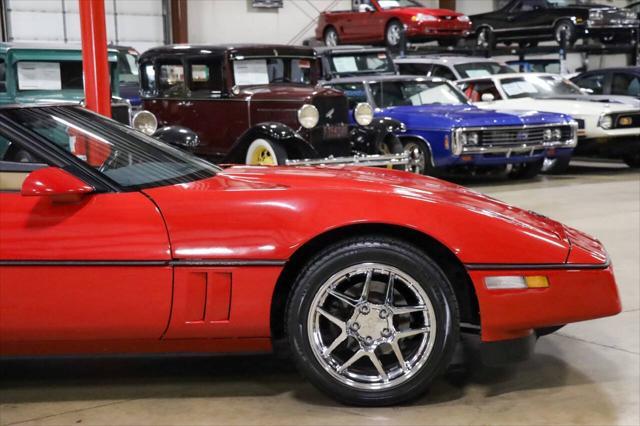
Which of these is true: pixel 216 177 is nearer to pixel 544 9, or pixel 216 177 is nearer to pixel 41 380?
pixel 41 380

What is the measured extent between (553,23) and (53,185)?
14.8 m

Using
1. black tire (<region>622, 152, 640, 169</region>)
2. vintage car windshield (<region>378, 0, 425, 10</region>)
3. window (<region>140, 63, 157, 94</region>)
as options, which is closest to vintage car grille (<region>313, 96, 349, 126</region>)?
window (<region>140, 63, 157, 94</region>)

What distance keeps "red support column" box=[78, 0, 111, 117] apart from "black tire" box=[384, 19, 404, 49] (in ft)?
34.5

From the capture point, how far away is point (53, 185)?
10.0 ft

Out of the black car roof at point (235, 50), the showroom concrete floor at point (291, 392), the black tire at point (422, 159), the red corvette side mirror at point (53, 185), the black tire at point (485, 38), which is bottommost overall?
the showroom concrete floor at point (291, 392)

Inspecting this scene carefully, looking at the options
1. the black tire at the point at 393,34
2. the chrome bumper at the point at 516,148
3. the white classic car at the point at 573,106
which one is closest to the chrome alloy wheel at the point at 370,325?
the chrome bumper at the point at 516,148

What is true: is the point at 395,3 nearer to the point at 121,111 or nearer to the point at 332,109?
the point at 332,109

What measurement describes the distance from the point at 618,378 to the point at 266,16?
781 inches

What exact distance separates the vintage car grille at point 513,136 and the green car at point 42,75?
14.1 ft

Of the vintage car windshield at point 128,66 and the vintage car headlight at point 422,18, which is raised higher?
the vintage car headlight at point 422,18

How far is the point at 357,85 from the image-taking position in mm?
11266

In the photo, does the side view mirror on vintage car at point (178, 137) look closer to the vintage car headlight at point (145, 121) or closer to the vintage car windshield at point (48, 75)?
the vintage car headlight at point (145, 121)

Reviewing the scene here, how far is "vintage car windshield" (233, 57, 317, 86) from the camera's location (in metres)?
9.52

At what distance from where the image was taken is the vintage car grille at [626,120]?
11578 millimetres
